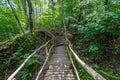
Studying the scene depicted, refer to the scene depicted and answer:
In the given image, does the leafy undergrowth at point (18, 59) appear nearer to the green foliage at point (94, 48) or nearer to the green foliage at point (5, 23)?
the green foliage at point (5, 23)

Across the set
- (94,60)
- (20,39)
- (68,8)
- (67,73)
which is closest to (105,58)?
(94,60)

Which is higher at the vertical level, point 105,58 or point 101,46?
point 101,46

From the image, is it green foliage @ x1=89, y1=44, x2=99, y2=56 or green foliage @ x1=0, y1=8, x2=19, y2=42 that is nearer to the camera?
green foliage @ x1=89, y1=44, x2=99, y2=56

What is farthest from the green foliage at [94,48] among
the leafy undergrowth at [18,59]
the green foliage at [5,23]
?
the green foliage at [5,23]

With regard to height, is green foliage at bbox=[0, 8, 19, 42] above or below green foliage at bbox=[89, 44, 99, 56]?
above

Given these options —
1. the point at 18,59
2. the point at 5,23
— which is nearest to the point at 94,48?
the point at 18,59

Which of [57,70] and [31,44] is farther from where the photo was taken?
[31,44]

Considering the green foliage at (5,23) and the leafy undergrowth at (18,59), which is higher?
the green foliage at (5,23)

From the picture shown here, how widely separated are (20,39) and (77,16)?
8405 mm

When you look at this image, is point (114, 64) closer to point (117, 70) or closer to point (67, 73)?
point (117, 70)

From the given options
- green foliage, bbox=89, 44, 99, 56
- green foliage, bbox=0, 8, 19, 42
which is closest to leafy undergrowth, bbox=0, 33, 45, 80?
green foliage, bbox=0, 8, 19, 42

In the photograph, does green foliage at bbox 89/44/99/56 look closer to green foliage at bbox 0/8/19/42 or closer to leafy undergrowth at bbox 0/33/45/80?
leafy undergrowth at bbox 0/33/45/80

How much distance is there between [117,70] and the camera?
24.7 ft

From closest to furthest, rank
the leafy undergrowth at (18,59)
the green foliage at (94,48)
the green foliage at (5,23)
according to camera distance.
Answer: the leafy undergrowth at (18,59)
the green foliage at (94,48)
the green foliage at (5,23)
